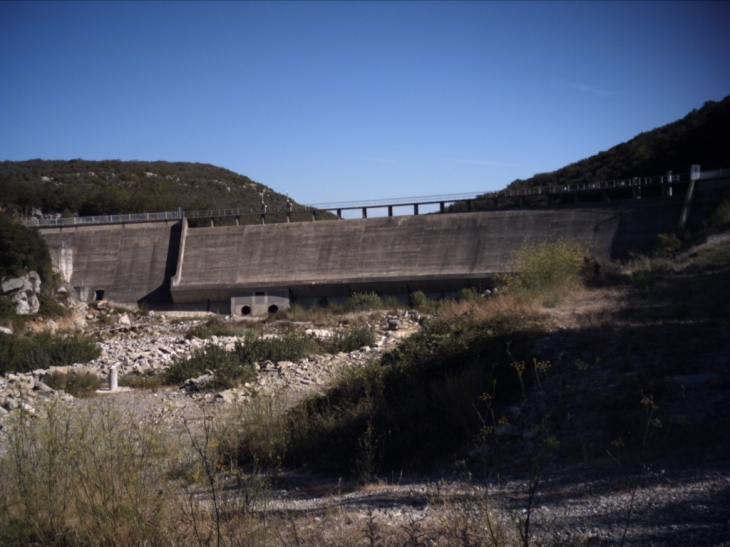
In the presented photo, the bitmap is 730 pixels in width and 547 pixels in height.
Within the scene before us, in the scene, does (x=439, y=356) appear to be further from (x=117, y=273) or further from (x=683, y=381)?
(x=117, y=273)

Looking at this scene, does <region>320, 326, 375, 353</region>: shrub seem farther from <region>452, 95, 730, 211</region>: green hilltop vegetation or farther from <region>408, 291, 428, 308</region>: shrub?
<region>452, 95, 730, 211</region>: green hilltop vegetation

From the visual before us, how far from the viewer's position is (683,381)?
24.2 ft

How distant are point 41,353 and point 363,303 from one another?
1699 cm

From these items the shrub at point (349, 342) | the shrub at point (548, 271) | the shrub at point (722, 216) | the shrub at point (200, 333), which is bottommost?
the shrub at point (200, 333)

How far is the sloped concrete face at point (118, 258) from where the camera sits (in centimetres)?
4066

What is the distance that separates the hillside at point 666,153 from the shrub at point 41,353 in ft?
139

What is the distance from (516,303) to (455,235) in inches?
898

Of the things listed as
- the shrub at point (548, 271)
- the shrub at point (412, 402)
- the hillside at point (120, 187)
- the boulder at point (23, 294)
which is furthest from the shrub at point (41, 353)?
the hillside at point (120, 187)

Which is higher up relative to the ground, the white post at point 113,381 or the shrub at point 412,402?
the shrub at point 412,402

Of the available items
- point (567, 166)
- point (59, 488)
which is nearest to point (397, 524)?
point (59, 488)

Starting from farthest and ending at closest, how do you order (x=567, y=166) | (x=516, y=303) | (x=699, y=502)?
1. (x=567, y=166)
2. (x=516, y=303)
3. (x=699, y=502)

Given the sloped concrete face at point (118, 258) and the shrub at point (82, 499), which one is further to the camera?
the sloped concrete face at point (118, 258)

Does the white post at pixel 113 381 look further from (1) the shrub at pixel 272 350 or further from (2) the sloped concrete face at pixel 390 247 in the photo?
(2) the sloped concrete face at pixel 390 247

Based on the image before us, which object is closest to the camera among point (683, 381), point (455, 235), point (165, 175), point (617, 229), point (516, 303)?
point (683, 381)
